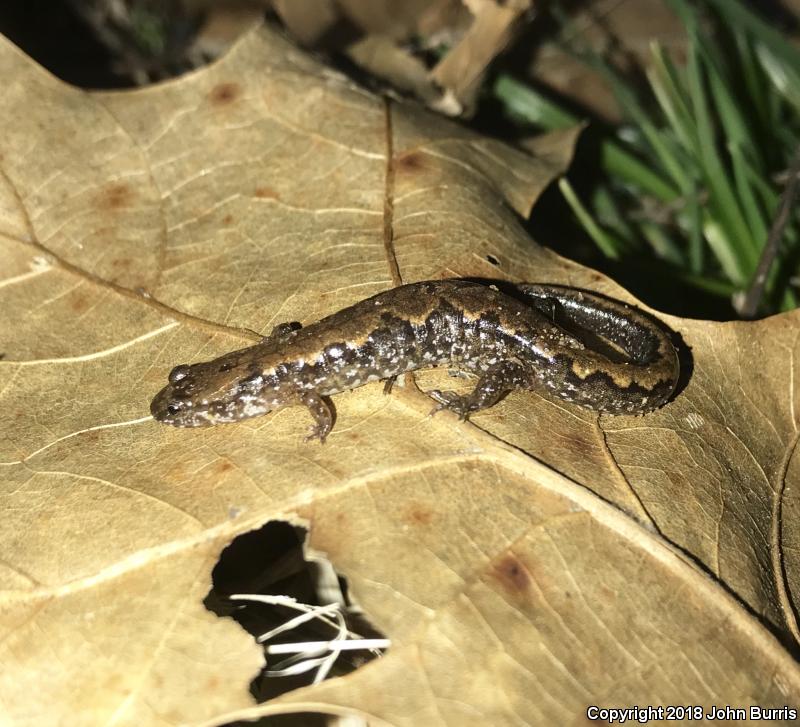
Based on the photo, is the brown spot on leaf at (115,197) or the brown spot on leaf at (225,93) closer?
the brown spot on leaf at (115,197)

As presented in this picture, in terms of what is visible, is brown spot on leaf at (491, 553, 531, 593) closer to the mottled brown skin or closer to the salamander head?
the mottled brown skin

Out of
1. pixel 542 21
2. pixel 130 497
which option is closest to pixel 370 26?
pixel 542 21

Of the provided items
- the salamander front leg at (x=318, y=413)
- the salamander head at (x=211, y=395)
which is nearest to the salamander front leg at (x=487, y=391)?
the salamander front leg at (x=318, y=413)

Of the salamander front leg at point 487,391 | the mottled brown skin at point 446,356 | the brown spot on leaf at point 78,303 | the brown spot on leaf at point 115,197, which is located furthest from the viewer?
the brown spot on leaf at point 115,197

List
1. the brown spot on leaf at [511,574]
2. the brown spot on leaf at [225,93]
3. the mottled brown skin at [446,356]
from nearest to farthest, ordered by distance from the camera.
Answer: the brown spot on leaf at [511,574] → the mottled brown skin at [446,356] → the brown spot on leaf at [225,93]

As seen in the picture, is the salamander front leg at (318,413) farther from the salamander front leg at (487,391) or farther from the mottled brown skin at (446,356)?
the salamander front leg at (487,391)
